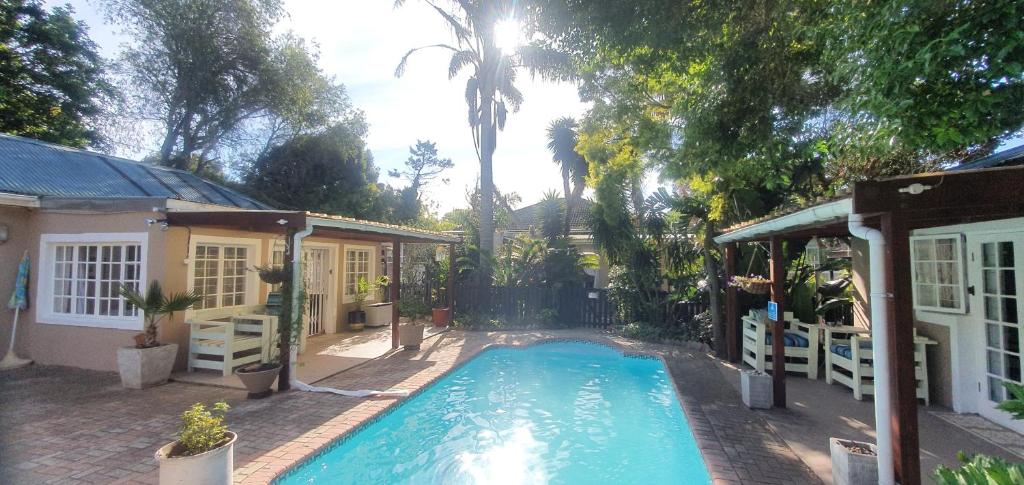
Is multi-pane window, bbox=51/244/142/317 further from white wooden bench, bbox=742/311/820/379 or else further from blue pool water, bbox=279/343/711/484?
white wooden bench, bbox=742/311/820/379

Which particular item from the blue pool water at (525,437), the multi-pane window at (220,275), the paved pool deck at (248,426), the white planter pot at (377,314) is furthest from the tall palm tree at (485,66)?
→ the paved pool deck at (248,426)

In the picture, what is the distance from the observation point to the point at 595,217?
38.1ft

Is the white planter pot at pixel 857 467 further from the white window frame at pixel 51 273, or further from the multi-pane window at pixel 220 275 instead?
the white window frame at pixel 51 273

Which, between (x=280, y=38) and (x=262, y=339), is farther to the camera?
(x=280, y=38)

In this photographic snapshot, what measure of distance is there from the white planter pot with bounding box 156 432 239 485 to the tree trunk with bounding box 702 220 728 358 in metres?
8.74

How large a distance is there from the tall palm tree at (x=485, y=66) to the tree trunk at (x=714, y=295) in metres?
6.66

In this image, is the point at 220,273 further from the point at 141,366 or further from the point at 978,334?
the point at 978,334

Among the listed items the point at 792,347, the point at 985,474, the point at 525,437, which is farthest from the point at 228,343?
the point at 792,347

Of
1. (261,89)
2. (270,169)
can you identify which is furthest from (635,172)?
(261,89)

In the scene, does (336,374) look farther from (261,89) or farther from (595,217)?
(261,89)

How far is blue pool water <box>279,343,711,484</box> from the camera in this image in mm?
4668

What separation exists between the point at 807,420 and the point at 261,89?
22.5m

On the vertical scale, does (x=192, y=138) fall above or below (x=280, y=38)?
below

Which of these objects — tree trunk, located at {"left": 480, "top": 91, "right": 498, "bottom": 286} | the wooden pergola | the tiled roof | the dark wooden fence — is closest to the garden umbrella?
the dark wooden fence
